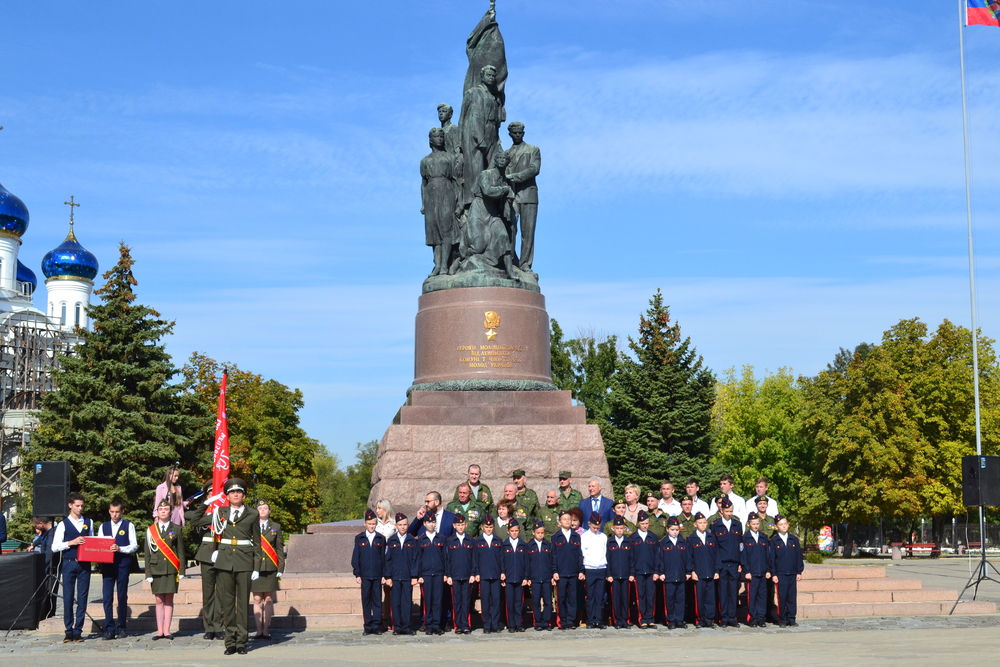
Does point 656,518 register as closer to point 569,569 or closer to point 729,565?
point 729,565

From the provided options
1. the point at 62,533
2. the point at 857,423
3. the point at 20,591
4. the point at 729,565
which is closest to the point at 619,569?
the point at 729,565

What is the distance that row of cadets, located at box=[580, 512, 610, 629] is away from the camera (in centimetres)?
1223

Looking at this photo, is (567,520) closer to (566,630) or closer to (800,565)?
(566,630)

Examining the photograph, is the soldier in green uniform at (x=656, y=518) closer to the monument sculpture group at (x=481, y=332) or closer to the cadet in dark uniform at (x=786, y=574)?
the cadet in dark uniform at (x=786, y=574)

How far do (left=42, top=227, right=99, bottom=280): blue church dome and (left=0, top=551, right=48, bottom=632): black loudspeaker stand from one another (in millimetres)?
58091

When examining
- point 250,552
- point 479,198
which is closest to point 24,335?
point 479,198

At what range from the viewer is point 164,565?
37.4ft

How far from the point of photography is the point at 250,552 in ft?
35.9

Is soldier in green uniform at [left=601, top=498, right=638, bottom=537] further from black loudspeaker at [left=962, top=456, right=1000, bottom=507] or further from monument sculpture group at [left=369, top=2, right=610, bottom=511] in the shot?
black loudspeaker at [left=962, top=456, right=1000, bottom=507]

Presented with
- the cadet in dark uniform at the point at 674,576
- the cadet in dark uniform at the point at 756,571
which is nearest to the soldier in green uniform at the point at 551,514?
the cadet in dark uniform at the point at 674,576

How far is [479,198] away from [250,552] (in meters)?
8.55

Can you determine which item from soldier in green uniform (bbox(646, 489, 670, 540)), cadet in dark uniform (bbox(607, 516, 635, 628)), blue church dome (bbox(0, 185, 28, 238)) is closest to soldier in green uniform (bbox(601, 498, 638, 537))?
cadet in dark uniform (bbox(607, 516, 635, 628))

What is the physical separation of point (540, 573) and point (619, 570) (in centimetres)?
86

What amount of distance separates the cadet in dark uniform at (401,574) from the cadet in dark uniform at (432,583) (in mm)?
76
